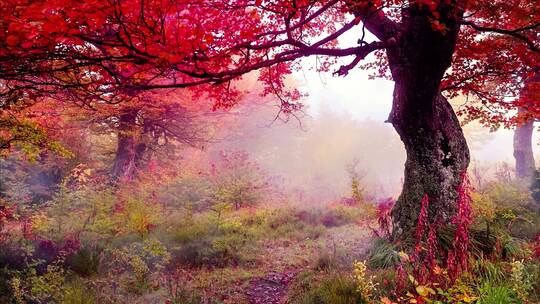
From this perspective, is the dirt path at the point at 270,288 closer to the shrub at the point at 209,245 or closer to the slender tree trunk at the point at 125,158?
the shrub at the point at 209,245

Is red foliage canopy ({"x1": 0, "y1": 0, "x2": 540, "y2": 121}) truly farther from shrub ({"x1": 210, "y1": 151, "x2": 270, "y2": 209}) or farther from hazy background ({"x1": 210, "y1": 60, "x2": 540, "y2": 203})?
hazy background ({"x1": 210, "y1": 60, "x2": 540, "y2": 203})

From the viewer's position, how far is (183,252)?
712cm

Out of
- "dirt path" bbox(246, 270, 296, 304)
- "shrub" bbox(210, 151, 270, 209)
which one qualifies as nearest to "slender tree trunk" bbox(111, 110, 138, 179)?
"shrub" bbox(210, 151, 270, 209)

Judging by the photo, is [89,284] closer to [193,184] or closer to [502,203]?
[502,203]

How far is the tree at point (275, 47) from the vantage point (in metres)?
3.62

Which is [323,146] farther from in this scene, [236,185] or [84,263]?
[84,263]

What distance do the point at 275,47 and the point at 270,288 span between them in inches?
159

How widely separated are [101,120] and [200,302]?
9.44m

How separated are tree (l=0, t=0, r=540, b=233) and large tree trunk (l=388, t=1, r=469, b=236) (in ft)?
0.06

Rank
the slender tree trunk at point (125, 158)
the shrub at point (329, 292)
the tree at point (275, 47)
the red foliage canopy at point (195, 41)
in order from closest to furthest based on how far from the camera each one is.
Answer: the red foliage canopy at point (195, 41), the tree at point (275, 47), the shrub at point (329, 292), the slender tree trunk at point (125, 158)

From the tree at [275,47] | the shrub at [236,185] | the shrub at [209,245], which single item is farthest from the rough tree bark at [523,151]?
the shrub at [209,245]

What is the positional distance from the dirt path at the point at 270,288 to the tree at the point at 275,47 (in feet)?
7.45

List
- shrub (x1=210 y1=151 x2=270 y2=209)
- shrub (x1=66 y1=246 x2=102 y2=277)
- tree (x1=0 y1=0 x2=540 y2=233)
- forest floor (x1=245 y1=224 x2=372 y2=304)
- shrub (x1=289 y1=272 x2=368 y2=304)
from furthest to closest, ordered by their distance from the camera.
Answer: shrub (x1=210 y1=151 x2=270 y2=209), shrub (x1=66 y1=246 x2=102 y2=277), forest floor (x1=245 y1=224 x2=372 y2=304), shrub (x1=289 y1=272 x2=368 y2=304), tree (x1=0 y1=0 x2=540 y2=233)

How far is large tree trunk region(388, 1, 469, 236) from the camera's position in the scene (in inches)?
228
